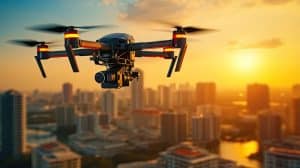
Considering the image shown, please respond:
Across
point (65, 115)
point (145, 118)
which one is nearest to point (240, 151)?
point (145, 118)

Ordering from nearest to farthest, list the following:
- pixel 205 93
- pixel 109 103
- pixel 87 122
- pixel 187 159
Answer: pixel 187 159
pixel 87 122
pixel 109 103
pixel 205 93

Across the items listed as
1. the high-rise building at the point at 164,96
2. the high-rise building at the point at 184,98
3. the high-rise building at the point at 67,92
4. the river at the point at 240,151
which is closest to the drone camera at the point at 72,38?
the river at the point at 240,151

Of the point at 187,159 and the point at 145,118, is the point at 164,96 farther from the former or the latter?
the point at 187,159

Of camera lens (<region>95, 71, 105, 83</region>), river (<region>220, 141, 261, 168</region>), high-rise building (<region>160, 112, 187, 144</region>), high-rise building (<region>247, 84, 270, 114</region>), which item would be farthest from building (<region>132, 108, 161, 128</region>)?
camera lens (<region>95, 71, 105, 83</region>)

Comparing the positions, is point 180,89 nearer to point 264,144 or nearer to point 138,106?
point 138,106

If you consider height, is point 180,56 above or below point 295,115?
above

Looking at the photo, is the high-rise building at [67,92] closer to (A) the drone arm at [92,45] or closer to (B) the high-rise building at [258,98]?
(B) the high-rise building at [258,98]

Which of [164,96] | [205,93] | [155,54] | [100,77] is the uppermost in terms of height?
[155,54]

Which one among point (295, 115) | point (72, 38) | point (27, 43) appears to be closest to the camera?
point (72, 38)
